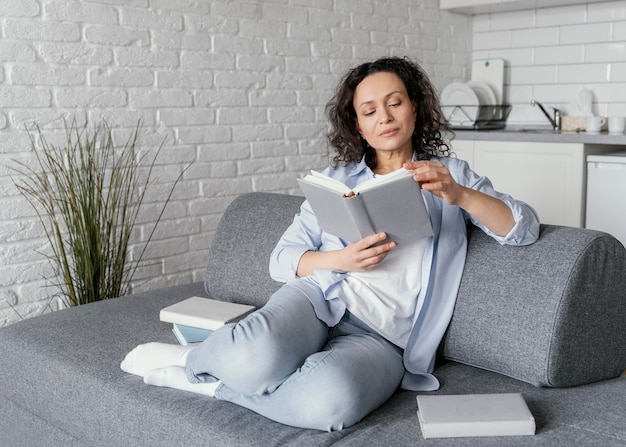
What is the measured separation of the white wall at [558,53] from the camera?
14.9 ft

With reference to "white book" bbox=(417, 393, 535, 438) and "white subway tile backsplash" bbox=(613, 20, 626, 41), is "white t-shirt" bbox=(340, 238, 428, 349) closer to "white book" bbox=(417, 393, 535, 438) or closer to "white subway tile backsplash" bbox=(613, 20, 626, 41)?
"white book" bbox=(417, 393, 535, 438)

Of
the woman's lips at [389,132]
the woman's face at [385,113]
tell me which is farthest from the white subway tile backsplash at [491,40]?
the woman's lips at [389,132]

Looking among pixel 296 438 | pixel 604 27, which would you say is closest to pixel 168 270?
pixel 296 438

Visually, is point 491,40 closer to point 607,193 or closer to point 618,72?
point 618,72

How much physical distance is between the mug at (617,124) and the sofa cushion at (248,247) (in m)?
2.36

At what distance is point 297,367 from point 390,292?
354mm

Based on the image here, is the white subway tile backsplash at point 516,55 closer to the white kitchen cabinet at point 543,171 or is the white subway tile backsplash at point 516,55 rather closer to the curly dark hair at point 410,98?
the white kitchen cabinet at point 543,171

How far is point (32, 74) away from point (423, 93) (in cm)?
169

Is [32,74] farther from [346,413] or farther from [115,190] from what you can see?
[346,413]

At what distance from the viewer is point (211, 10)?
3.75 metres

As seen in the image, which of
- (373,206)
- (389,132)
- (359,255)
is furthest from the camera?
(389,132)

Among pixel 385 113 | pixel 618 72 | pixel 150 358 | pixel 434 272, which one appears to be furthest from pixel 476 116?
pixel 150 358

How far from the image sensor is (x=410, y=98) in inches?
89.6

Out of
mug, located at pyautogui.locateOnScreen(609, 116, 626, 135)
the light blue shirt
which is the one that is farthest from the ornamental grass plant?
mug, located at pyautogui.locateOnScreen(609, 116, 626, 135)
